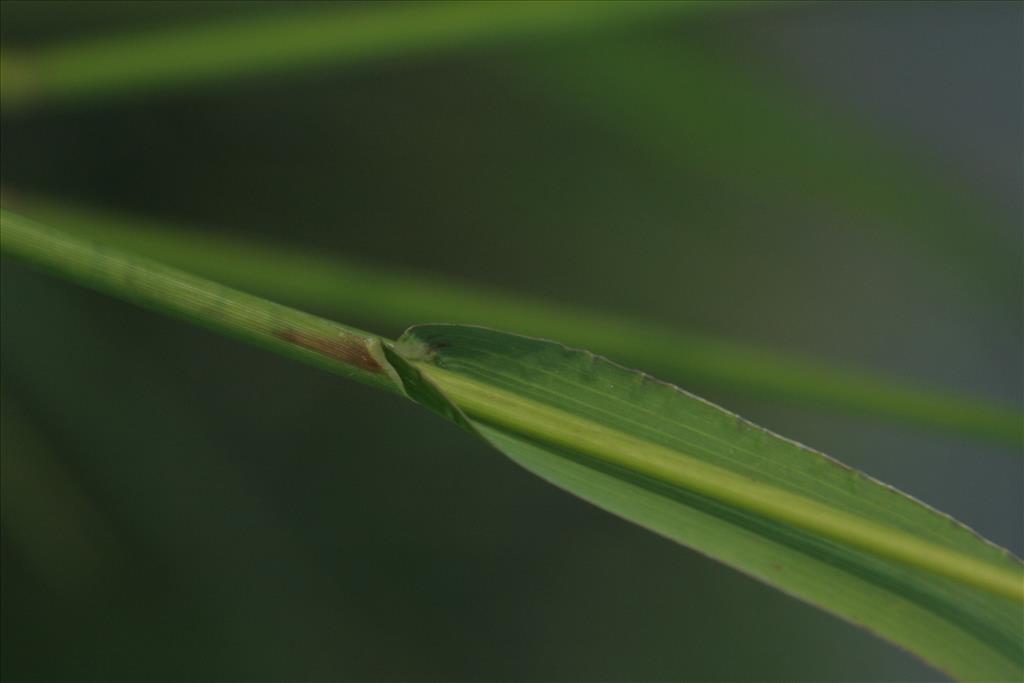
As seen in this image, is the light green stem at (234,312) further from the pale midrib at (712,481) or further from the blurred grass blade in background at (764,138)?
the blurred grass blade in background at (764,138)

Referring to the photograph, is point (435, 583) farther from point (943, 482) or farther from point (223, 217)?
point (943, 482)

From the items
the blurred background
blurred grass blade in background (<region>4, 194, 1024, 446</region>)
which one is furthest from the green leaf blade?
the blurred background

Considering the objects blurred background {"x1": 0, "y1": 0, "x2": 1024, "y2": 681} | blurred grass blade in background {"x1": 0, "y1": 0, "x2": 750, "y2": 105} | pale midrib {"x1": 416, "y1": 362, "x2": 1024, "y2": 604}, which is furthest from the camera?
blurred background {"x1": 0, "y1": 0, "x2": 1024, "y2": 681}

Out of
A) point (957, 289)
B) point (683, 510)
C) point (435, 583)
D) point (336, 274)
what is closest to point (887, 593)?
point (683, 510)

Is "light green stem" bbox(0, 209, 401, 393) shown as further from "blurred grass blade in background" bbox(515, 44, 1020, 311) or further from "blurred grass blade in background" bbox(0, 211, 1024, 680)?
"blurred grass blade in background" bbox(515, 44, 1020, 311)

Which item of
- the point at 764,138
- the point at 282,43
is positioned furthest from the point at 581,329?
the point at 764,138
